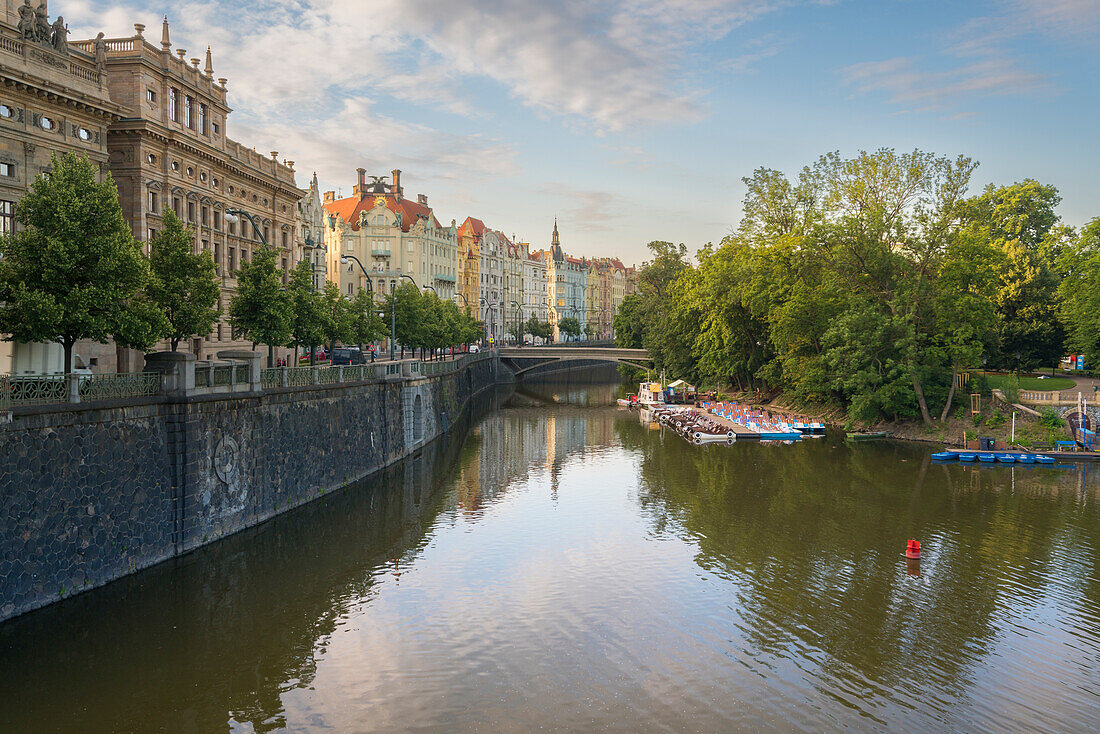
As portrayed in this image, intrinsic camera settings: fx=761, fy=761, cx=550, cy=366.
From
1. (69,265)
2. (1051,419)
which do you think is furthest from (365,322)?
(1051,419)

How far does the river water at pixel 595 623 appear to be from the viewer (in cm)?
1647

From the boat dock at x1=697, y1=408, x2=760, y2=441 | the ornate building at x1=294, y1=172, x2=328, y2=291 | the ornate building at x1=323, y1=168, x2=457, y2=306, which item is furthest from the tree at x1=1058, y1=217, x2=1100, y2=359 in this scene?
the ornate building at x1=323, y1=168, x2=457, y2=306

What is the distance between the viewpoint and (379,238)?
120 metres

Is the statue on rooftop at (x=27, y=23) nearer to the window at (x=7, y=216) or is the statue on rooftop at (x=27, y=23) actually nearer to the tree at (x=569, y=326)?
the window at (x=7, y=216)

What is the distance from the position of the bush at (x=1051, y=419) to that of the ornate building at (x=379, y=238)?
278 ft

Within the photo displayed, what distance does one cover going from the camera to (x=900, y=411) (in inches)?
2303

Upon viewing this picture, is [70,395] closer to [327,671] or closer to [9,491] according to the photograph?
[9,491]

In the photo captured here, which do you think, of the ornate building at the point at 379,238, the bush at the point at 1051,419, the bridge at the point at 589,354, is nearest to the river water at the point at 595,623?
the bush at the point at 1051,419

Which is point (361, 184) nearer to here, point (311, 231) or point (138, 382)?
point (311, 231)

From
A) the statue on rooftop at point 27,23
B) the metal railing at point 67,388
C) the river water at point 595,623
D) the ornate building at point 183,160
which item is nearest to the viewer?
the river water at point 595,623

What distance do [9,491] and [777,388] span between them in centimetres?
6933

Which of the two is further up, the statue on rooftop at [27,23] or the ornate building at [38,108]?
the statue on rooftop at [27,23]

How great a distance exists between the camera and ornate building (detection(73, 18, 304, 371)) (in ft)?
130

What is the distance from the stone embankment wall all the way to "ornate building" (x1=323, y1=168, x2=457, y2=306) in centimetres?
8426
